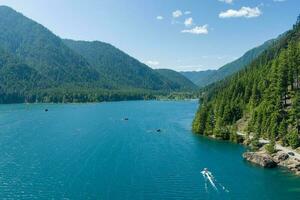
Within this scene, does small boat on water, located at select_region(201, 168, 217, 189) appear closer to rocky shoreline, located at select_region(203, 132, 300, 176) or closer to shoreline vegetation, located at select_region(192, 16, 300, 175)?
rocky shoreline, located at select_region(203, 132, 300, 176)

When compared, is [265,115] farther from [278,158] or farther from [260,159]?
[260,159]

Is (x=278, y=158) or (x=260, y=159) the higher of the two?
(x=278, y=158)

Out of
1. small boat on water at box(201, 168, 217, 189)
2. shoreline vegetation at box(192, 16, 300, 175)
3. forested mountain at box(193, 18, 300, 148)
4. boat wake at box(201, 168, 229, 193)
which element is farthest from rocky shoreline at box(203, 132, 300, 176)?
boat wake at box(201, 168, 229, 193)

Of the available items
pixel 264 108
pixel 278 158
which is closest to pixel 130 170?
pixel 278 158

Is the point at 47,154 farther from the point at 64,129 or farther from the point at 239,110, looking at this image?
the point at 239,110

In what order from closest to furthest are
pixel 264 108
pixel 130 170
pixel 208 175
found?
pixel 208 175 → pixel 130 170 → pixel 264 108

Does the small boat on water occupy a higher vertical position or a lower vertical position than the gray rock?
lower

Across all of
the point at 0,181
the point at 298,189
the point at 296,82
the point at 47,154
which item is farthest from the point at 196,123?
the point at 0,181

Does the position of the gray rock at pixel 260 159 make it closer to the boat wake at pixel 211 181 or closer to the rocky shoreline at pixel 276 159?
the rocky shoreline at pixel 276 159
